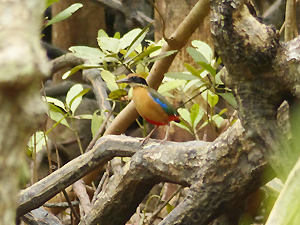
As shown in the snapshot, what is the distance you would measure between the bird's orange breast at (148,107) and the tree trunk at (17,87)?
1.27 m

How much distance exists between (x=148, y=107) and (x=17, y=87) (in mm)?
1305

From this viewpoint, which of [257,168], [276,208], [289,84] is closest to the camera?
[276,208]

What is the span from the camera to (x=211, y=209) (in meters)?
1.14

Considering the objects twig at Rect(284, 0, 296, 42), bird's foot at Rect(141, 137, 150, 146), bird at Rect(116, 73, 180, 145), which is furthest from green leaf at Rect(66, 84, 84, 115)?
twig at Rect(284, 0, 296, 42)

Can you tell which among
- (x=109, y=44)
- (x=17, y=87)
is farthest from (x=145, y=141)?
(x=17, y=87)

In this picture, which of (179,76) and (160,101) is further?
(160,101)

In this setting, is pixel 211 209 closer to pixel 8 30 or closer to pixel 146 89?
pixel 146 89

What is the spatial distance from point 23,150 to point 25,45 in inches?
3.8

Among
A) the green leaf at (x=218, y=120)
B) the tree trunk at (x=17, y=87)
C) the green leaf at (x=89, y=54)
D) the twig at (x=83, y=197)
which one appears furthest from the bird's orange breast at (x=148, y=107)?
the tree trunk at (x=17, y=87)

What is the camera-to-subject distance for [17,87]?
264 mm

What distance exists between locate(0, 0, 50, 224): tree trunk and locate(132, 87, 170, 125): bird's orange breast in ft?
4.16

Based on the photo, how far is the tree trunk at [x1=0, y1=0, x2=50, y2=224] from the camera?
0.25 metres

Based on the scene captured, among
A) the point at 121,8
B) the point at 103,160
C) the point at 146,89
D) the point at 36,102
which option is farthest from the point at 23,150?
the point at 121,8

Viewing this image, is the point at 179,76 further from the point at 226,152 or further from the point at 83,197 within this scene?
the point at 83,197
